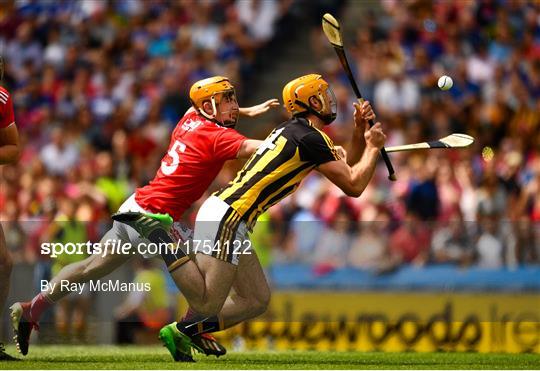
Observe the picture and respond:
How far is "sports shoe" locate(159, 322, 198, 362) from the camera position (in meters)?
11.4

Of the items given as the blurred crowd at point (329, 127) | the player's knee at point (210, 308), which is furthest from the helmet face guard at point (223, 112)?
the blurred crowd at point (329, 127)

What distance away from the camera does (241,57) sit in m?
21.1

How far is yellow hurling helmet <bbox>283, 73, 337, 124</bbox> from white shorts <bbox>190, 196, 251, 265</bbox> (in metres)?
0.94

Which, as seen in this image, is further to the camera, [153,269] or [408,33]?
[408,33]

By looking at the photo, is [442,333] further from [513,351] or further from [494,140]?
[494,140]

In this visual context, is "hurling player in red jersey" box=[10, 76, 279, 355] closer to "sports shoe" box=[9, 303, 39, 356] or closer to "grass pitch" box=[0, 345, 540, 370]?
"sports shoe" box=[9, 303, 39, 356]

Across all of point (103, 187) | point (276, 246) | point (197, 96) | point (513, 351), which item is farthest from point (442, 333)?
point (103, 187)

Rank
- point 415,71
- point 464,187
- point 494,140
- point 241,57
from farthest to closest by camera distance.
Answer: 1. point 241,57
2. point 415,71
3. point 494,140
4. point 464,187

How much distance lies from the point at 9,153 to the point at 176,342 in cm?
191

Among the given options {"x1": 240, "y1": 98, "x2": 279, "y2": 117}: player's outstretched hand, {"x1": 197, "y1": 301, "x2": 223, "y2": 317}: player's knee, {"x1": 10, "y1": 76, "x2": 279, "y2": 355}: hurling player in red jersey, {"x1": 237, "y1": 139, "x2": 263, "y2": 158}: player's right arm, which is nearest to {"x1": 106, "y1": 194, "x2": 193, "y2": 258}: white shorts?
{"x1": 10, "y1": 76, "x2": 279, "y2": 355}: hurling player in red jersey

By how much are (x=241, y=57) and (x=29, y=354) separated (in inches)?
368

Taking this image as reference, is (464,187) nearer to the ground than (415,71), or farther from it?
nearer to the ground

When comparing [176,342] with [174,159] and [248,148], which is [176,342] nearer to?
[174,159]

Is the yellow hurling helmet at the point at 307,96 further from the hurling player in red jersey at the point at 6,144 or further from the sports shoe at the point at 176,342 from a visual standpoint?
the hurling player in red jersey at the point at 6,144
